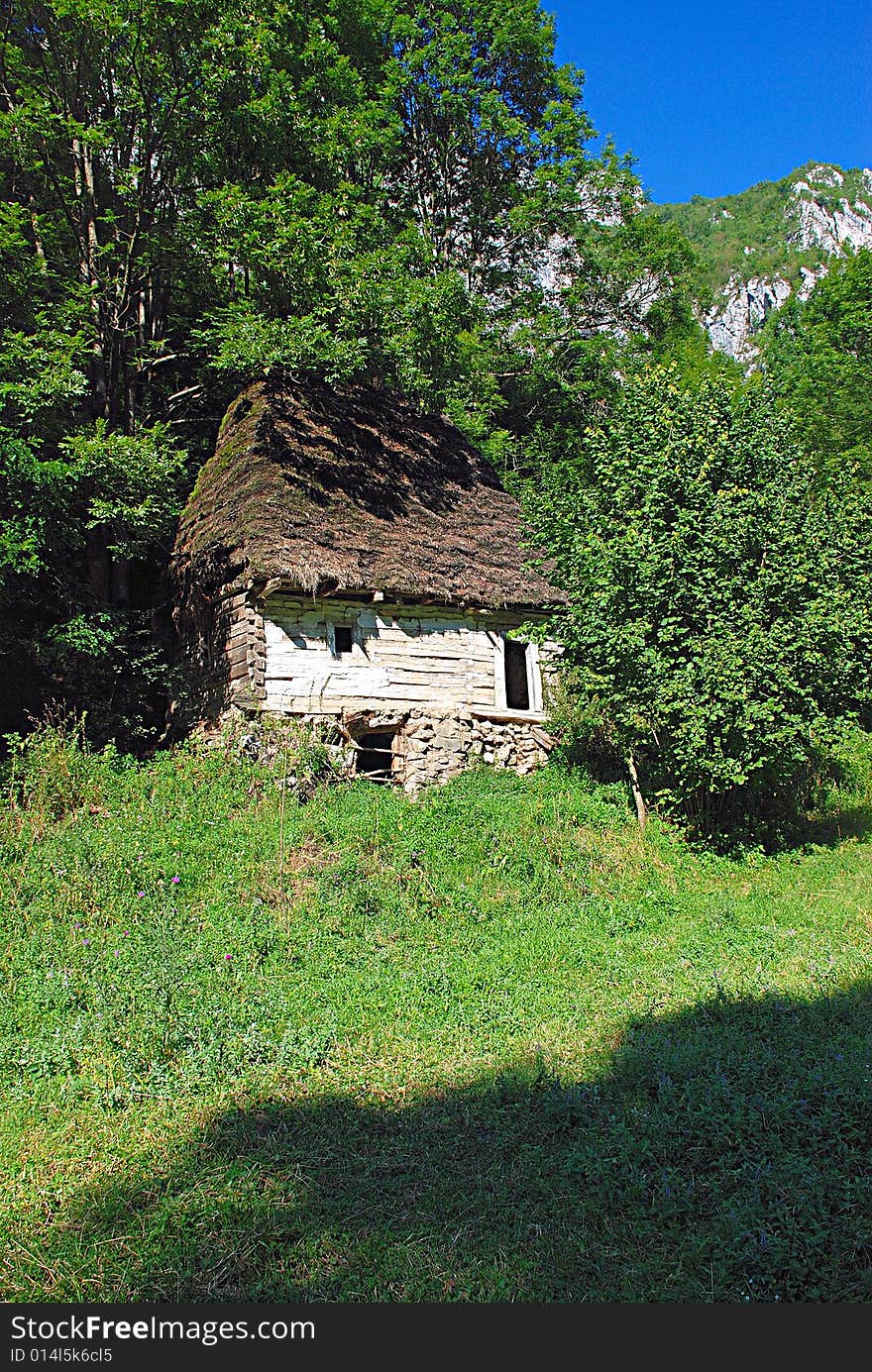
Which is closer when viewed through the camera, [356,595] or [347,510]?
[356,595]

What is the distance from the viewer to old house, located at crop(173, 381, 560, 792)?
522 inches

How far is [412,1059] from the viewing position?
6.39 meters

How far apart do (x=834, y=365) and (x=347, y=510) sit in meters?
17.9

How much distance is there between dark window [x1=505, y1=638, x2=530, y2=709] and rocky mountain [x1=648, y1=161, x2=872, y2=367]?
272ft

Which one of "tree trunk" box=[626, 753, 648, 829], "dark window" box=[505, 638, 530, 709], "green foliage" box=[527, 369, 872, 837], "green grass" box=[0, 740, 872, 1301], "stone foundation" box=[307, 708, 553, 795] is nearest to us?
"green grass" box=[0, 740, 872, 1301]

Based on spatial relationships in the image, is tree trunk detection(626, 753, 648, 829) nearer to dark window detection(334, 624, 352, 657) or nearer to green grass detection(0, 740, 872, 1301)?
green grass detection(0, 740, 872, 1301)

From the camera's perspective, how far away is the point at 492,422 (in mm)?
24938

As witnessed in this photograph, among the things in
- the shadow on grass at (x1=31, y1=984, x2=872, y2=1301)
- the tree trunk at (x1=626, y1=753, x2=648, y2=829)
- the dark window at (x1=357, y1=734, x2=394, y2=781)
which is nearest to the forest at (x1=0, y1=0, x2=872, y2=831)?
the tree trunk at (x1=626, y1=753, x2=648, y2=829)

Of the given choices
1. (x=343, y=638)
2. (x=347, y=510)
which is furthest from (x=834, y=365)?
(x=343, y=638)

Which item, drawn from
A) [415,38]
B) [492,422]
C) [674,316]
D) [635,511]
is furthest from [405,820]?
[415,38]

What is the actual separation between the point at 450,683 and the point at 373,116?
1408cm

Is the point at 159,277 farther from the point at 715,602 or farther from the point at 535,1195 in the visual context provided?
the point at 535,1195

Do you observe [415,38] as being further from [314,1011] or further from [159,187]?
[314,1011]

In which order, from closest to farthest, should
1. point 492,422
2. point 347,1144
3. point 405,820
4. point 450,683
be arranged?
point 347,1144 → point 405,820 → point 450,683 → point 492,422
